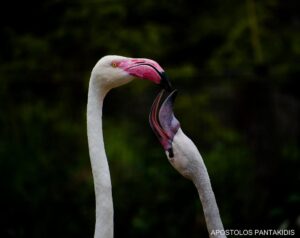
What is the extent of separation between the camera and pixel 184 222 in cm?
785

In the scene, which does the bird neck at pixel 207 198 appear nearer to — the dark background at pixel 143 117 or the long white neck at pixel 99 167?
the long white neck at pixel 99 167

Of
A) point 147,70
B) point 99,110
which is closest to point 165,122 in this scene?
point 147,70

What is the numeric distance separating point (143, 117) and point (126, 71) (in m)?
4.61

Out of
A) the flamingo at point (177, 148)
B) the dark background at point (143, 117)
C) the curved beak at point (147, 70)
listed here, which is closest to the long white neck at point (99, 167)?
the curved beak at point (147, 70)

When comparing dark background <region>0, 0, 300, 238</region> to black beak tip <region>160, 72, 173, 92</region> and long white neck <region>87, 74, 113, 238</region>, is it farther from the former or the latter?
black beak tip <region>160, 72, 173, 92</region>

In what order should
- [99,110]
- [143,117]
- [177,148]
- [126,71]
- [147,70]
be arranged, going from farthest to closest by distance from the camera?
[143,117]
[99,110]
[126,71]
[147,70]
[177,148]

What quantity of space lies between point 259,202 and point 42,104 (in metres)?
3.03

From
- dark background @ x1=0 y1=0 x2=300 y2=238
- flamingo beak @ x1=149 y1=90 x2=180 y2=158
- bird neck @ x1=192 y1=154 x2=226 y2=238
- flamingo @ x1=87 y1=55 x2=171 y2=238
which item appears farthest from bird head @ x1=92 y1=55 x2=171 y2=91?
dark background @ x1=0 y1=0 x2=300 y2=238

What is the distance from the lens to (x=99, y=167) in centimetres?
441

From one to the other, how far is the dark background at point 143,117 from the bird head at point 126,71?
3.37m

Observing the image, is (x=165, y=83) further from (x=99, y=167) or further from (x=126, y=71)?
(x=99, y=167)

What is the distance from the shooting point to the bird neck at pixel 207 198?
4117mm

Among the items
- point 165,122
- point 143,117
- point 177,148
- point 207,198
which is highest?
point 165,122

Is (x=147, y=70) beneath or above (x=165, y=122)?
above
